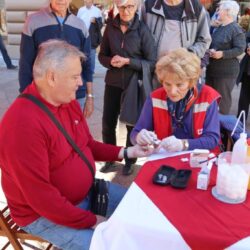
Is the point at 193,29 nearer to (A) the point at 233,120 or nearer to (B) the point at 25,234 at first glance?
(A) the point at 233,120

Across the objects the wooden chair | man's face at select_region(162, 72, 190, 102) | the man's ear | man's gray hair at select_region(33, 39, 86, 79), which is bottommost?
the wooden chair

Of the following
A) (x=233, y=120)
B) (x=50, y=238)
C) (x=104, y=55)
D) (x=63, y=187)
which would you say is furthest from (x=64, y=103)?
(x=104, y=55)

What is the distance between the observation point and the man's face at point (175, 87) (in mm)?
2141

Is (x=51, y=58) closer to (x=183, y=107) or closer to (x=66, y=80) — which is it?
(x=66, y=80)

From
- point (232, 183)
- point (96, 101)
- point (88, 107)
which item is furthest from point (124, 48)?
point (96, 101)

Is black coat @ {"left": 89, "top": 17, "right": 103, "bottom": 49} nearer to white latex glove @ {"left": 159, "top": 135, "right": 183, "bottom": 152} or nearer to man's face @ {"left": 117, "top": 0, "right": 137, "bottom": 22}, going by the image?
man's face @ {"left": 117, "top": 0, "right": 137, "bottom": 22}

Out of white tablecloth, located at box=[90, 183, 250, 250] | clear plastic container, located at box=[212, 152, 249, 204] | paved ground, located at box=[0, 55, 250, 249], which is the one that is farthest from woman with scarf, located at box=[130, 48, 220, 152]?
paved ground, located at box=[0, 55, 250, 249]

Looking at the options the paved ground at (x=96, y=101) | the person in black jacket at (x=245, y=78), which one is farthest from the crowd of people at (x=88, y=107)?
the person in black jacket at (x=245, y=78)

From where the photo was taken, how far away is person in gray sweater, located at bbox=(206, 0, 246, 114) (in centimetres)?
400

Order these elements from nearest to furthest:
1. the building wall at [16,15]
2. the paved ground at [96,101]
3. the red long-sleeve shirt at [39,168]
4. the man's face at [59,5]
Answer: the red long-sleeve shirt at [39,168], the man's face at [59,5], the paved ground at [96,101], the building wall at [16,15]

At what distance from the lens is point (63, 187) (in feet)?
5.90

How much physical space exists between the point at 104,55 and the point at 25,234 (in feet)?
6.09

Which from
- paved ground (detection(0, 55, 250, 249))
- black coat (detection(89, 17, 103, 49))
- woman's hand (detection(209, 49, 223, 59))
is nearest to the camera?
paved ground (detection(0, 55, 250, 249))

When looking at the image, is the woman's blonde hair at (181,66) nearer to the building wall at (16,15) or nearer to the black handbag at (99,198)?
the black handbag at (99,198)
